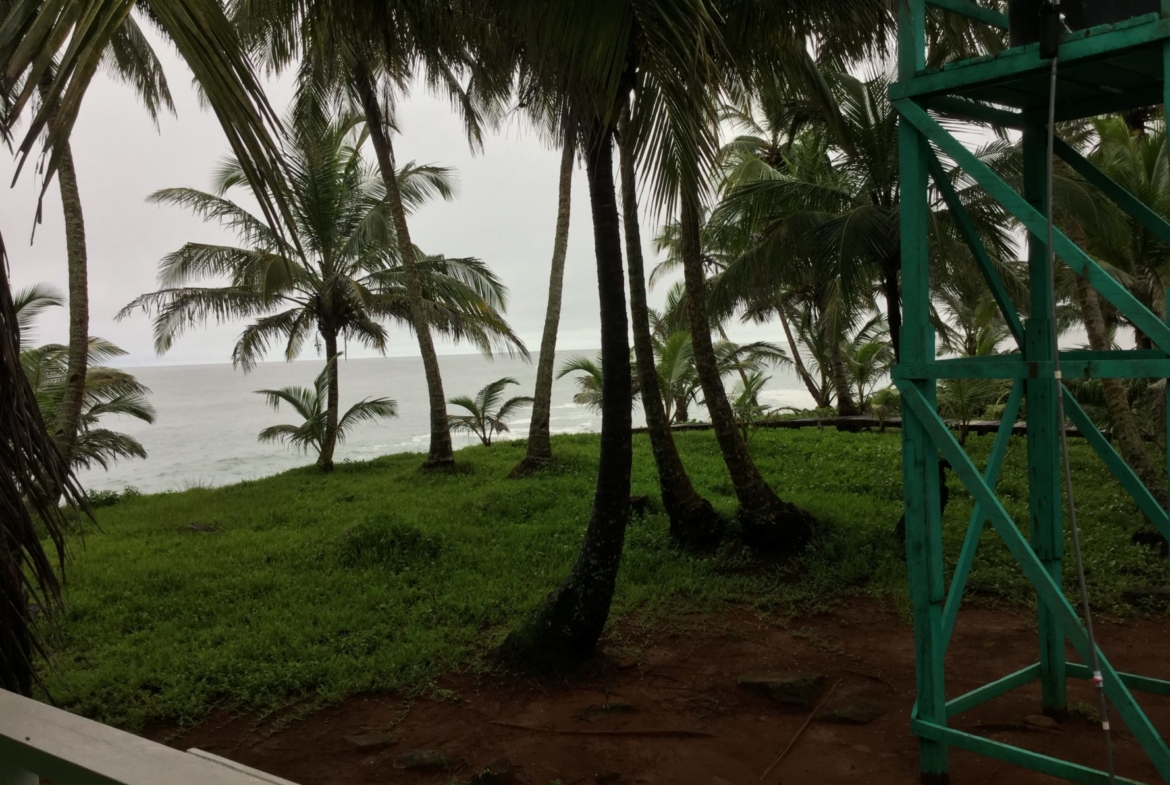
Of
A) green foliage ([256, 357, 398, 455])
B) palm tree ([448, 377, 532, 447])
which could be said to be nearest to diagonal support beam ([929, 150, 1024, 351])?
green foliage ([256, 357, 398, 455])

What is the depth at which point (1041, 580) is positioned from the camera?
10.5 ft

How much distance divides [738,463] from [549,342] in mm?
6001

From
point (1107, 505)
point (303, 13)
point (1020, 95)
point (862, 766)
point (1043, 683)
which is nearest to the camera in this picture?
point (1020, 95)

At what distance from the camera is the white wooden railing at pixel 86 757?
0.92 m

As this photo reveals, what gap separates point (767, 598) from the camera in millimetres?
6547

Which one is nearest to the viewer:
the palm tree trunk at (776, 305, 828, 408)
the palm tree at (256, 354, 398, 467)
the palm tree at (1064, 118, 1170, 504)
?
the palm tree at (1064, 118, 1170, 504)

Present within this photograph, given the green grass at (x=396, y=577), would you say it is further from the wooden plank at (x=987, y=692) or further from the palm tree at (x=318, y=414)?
the palm tree at (x=318, y=414)

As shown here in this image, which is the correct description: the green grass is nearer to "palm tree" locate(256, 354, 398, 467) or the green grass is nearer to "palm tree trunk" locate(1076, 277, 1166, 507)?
"palm tree trunk" locate(1076, 277, 1166, 507)

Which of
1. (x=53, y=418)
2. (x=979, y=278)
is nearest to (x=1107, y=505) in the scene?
(x=979, y=278)

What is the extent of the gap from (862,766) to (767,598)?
254cm

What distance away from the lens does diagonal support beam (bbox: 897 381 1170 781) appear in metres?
3.00

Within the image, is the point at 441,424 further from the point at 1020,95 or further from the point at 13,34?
the point at 13,34

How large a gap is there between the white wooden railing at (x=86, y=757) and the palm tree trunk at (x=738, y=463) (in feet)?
21.1

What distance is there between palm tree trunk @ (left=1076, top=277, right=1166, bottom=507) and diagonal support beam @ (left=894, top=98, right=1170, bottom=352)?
208 inches
